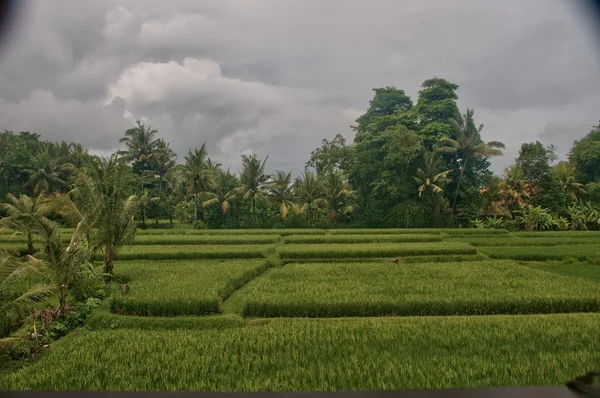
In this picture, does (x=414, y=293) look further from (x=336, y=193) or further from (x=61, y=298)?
(x=336, y=193)

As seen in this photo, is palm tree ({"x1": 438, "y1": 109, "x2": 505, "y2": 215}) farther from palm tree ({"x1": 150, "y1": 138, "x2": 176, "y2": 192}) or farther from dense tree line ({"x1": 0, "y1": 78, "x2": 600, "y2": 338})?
palm tree ({"x1": 150, "y1": 138, "x2": 176, "y2": 192})

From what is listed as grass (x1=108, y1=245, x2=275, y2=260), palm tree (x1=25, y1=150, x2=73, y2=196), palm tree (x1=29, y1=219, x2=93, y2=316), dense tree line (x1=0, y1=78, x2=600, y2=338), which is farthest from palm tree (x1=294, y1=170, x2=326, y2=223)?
palm tree (x1=29, y1=219, x2=93, y2=316)

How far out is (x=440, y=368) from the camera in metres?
4.62

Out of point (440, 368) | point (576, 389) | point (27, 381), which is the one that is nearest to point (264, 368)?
point (440, 368)

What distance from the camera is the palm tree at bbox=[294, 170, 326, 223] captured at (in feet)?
87.7

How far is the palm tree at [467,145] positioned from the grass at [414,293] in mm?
15864

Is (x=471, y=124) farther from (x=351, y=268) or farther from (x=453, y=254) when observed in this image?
(x=351, y=268)

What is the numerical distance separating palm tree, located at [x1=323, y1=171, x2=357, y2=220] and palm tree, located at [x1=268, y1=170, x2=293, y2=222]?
2.73 metres

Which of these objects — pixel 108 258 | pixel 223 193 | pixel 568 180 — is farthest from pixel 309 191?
pixel 568 180

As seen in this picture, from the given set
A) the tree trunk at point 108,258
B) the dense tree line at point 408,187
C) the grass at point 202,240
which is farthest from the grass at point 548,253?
the tree trunk at point 108,258

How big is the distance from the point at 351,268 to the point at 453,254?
5.52m

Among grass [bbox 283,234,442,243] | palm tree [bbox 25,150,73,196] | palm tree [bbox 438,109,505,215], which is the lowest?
grass [bbox 283,234,442,243]

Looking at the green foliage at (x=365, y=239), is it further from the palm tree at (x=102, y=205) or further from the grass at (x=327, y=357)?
the grass at (x=327, y=357)

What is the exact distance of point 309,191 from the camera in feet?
87.9
